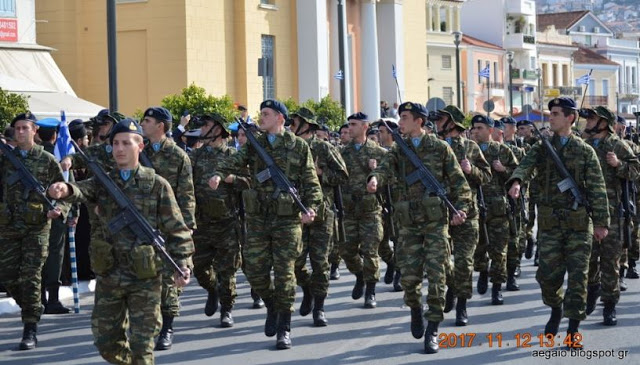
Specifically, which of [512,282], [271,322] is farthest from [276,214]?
[512,282]

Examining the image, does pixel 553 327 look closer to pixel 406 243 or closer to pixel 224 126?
pixel 406 243

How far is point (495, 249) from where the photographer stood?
1408cm

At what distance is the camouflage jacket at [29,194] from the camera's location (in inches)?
436

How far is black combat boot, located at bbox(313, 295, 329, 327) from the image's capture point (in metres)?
12.2

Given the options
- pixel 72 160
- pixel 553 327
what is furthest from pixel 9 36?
pixel 553 327

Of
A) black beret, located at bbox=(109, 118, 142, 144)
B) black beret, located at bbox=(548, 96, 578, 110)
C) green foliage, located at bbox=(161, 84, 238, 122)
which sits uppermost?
green foliage, located at bbox=(161, 84, 238, 122)

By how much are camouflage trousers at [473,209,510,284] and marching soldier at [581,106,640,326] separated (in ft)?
5.85

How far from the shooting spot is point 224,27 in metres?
46.6

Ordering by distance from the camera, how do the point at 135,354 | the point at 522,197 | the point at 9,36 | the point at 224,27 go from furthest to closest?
the point at 224,27, the point at 9,36, the point at 522,197, the point at 135,354

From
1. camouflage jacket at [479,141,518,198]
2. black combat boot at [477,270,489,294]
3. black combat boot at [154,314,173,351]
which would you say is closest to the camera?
black combat boot at [154,314,173,351]

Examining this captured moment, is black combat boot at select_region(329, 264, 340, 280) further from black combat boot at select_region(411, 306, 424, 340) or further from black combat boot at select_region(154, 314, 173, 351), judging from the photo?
black combat boot at select_region(411, 306, 424, 340)

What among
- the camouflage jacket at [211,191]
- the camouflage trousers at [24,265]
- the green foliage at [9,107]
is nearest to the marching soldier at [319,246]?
the camouflage jacket at [211,191]

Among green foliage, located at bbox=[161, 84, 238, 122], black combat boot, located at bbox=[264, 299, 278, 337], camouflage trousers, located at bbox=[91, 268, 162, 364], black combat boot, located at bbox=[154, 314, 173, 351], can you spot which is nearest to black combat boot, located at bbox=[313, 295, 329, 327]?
black combat boot, located at bbox=[264, 299, 278, 337]

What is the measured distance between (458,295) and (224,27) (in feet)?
117
